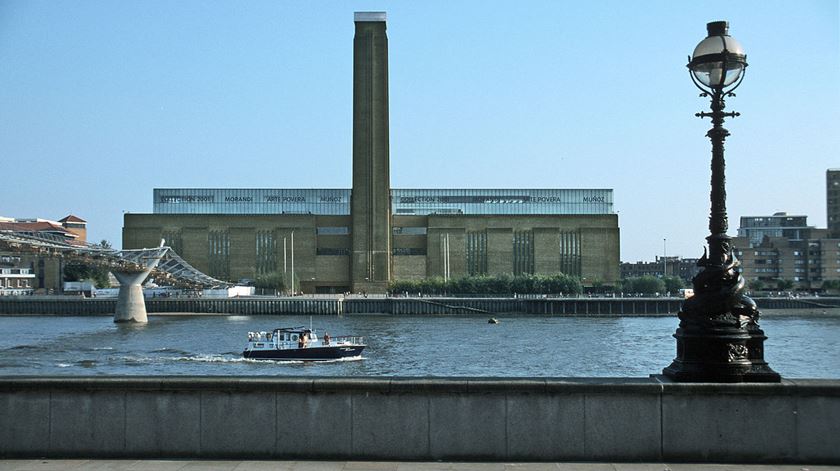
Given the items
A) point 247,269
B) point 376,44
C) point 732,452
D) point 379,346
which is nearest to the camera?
point 732,452

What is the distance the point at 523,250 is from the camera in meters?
169

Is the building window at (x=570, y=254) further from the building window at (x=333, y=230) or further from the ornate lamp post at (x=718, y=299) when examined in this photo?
the ornate lamp post at (x=718, y=299)

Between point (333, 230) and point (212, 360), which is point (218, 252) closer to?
point (333, 230)

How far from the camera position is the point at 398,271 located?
167750 mm

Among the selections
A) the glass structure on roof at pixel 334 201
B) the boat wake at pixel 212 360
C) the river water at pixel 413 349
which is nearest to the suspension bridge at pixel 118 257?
the river water at pixel 413 349

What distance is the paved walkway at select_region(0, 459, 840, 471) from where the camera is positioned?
12.5m

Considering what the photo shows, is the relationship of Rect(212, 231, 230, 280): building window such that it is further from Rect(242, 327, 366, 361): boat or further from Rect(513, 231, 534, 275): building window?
Rect(242, 327, 366, 361): boat

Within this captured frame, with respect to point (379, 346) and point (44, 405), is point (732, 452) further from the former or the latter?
point (379, 346)

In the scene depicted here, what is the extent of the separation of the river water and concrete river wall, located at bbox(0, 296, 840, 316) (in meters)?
25.1

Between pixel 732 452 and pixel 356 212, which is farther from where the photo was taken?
pixel 356 212

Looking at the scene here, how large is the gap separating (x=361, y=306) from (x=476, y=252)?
33.3 meters

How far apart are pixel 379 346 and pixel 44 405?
62.2m

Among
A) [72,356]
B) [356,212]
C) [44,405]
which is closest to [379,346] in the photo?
[72,356]

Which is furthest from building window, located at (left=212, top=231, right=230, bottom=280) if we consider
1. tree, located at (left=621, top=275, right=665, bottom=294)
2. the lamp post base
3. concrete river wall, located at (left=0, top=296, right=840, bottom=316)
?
the lamp post base
